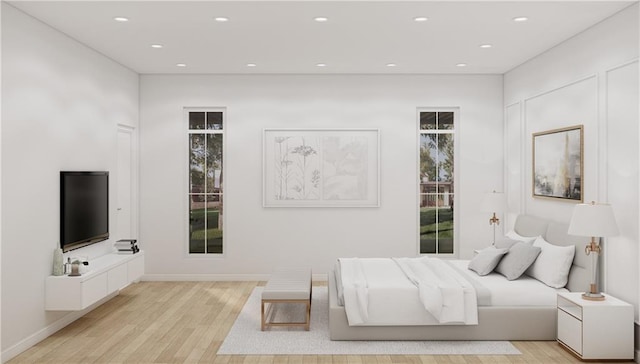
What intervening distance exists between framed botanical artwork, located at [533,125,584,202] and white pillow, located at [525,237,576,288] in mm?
503

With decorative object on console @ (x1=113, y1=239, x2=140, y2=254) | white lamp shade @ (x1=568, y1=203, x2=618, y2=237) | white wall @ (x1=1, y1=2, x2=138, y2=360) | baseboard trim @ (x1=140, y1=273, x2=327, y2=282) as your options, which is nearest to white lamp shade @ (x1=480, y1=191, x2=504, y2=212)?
white lamp shade @ (x1=568, y1=203, x2=618, y2=237)

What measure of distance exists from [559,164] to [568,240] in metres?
0.84

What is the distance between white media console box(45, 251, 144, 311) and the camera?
4.45 meters

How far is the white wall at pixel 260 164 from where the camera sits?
6.79 meters

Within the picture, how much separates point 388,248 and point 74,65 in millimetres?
4202

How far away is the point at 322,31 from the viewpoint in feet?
15.4

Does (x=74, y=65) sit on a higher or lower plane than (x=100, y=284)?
higher

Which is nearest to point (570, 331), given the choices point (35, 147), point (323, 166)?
point (323, 166)

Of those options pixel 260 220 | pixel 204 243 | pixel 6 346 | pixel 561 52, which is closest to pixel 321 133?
pixel 260 220

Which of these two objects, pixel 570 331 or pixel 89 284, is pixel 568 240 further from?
pixel 89 284

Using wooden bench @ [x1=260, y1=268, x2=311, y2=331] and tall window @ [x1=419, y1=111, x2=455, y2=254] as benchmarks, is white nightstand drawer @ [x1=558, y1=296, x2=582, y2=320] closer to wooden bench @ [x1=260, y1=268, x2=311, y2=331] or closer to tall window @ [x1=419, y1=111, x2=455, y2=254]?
wooden bench @ [x1=260, y1=268, x2=311, y2=331]

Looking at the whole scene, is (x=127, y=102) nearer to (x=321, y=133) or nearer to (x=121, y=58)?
(x=121, y=58)

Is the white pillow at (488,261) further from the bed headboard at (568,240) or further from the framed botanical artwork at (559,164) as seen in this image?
the framed botanical artwork at (559,164)

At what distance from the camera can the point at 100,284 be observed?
4.82m
